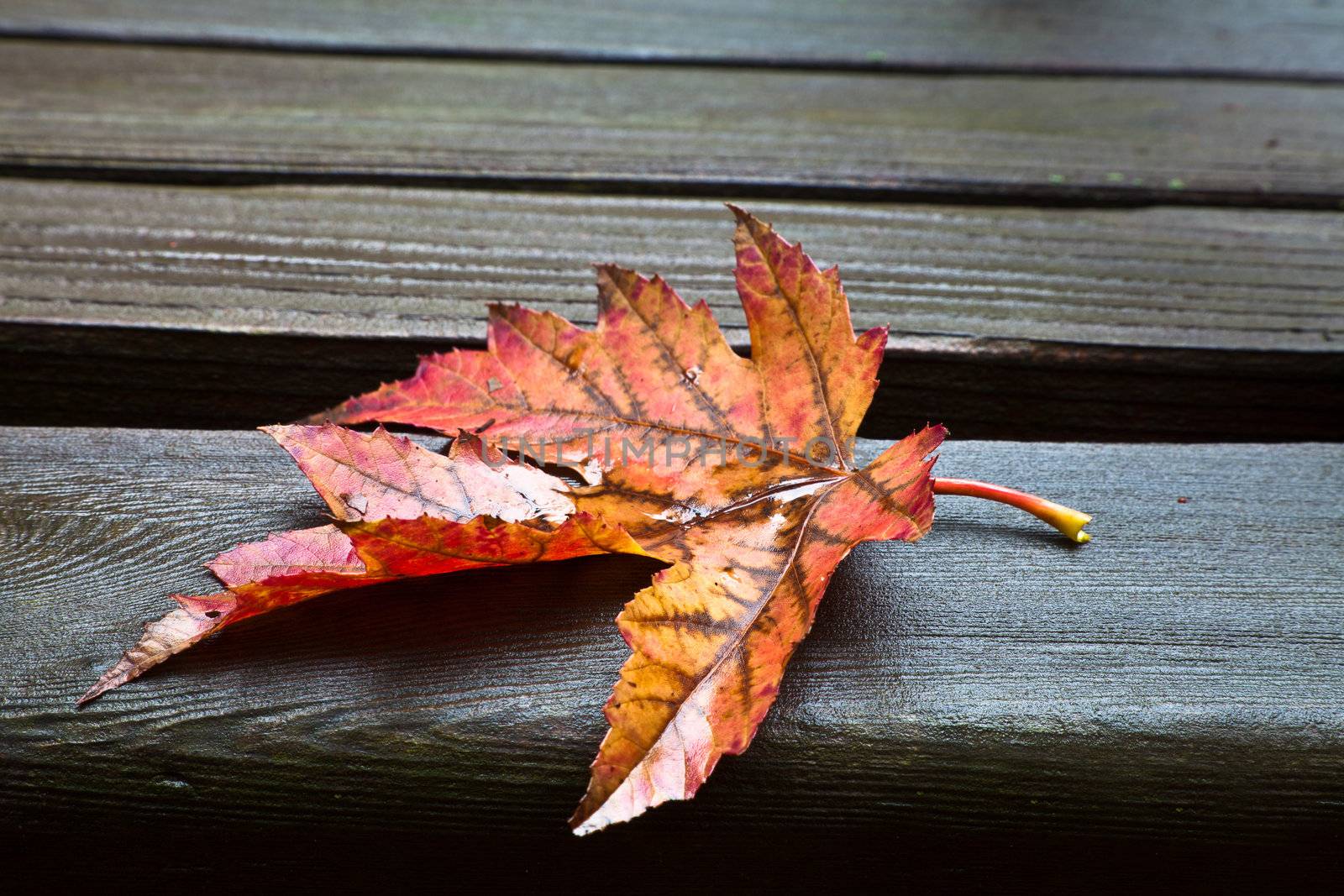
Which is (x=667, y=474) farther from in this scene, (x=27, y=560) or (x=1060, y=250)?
(x=1060, y=250)

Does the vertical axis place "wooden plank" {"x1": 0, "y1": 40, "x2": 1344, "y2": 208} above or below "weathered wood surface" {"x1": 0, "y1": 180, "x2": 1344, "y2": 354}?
above

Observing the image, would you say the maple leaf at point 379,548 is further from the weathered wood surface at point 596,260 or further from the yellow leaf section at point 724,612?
the weathered wood surface at point 596,260

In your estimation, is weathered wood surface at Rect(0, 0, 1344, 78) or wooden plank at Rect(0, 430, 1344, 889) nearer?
wooden plank at Rect(0, 430, 1344, 889)

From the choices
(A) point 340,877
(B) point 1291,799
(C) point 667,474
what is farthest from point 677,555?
(B) point 1291,799

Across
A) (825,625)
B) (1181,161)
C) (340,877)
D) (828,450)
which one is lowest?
(340,877)

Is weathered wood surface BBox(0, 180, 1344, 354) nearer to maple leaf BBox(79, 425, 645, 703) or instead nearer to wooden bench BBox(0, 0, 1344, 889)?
wooden bench BBox(0, 0, 1344, 889)

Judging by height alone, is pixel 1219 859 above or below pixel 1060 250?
below

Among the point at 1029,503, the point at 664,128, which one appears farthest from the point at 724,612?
the point at 664,128

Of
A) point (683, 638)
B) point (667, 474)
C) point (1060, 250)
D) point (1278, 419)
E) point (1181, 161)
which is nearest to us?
point (683, 638)

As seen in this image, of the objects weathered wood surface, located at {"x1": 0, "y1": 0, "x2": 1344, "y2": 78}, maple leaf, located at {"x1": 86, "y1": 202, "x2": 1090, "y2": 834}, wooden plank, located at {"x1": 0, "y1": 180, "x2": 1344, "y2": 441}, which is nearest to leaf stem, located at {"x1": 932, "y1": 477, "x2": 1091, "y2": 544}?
maple leaf, located at {"x1": 86, "y1": 202, "x2": 1090, "y2": 834}
